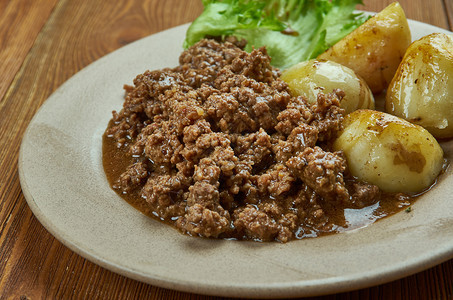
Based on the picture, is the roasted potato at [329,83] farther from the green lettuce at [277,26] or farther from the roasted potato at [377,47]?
the green lettuce at [277,26]

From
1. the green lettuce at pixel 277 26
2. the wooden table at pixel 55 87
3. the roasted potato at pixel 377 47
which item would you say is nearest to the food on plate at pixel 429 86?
the roasted potato at pixel 377 47

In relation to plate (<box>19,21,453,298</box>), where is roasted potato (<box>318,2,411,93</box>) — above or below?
above

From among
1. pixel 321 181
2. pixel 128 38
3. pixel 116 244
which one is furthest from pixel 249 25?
pixel 116 244

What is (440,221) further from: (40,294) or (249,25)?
(249,25)

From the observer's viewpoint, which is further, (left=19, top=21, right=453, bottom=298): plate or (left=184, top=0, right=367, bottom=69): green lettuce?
(left=184, top=0, right=367, bottom=69): green lettuce

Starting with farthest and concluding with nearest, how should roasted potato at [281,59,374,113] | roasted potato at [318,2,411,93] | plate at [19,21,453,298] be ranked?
roasted potato at [318,2,411,93] < roasted potato at [281,59,374,113] < plate at [19,21,453,298]

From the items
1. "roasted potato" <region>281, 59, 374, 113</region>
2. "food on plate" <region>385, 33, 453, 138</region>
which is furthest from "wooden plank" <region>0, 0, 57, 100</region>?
"food on plate" <region>385, 33, 453, 138</region>

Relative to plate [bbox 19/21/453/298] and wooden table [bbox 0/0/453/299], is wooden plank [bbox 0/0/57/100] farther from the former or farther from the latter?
plate [bbox 19/21/453/298]
